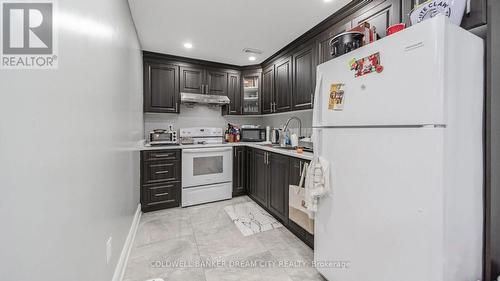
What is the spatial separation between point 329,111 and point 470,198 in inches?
33.9

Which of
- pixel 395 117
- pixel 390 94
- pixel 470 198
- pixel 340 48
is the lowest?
pixel 470 198

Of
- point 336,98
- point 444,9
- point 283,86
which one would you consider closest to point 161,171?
point 283,86

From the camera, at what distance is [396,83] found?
103 cm

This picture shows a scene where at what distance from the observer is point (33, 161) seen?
604mm

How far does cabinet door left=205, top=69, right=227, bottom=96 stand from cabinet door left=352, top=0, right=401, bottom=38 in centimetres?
239

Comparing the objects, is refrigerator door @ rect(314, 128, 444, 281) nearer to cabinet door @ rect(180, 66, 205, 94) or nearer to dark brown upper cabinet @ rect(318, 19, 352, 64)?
dark brown upper cabinet @ rect(318, 19, 352, 64)

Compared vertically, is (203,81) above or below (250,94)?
above

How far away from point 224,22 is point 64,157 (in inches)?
81.5

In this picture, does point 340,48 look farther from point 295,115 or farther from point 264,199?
point 264,199

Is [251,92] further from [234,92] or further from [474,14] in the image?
[474,14]

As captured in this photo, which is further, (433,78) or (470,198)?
(470,198)

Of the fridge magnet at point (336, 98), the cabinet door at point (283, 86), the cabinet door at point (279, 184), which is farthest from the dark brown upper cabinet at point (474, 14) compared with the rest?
the cabinet door at point (283, 86)

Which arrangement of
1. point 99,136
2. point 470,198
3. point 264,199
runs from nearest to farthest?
point 470,198, point 99,136, point 264,199

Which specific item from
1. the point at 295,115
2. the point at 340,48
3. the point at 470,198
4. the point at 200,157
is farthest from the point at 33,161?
the point at 295,115
